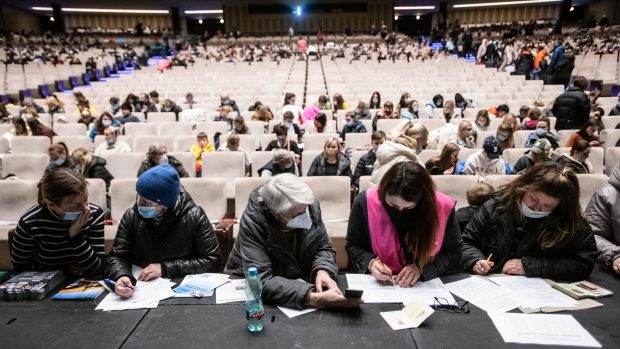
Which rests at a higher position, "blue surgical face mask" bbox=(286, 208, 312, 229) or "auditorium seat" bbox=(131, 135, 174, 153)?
"blue surgical face mask" bbox=(286, 208, 312, 229)

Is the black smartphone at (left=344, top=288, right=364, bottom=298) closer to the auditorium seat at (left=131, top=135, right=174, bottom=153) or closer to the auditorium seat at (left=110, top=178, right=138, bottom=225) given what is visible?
the auditorium seat at (left=110, top=178, right=138, bottom=225)

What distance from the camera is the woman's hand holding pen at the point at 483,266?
1942 millimetres

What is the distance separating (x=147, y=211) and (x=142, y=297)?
1.43 feet

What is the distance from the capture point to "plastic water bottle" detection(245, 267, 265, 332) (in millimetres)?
1518

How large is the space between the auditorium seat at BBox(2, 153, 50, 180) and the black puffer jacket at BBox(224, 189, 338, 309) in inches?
152

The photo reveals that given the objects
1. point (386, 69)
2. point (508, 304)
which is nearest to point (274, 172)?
point (508, 304)

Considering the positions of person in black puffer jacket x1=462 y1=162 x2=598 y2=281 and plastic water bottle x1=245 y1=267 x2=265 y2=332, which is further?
person in black puffer jacket x1=462 y1=162 x2=598 y2=281

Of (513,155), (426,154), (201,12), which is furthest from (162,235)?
(201,12)

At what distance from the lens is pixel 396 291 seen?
1.81 meters

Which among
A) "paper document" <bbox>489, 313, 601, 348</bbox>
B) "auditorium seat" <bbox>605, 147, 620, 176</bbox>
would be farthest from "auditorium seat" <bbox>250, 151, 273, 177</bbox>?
"auditorium seat" <bbox>605, 147, 620, 176</bbox>

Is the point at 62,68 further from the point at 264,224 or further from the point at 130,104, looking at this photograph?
the point at 264,224

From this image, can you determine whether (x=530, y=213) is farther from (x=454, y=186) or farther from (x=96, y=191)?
(x=96, y=191)

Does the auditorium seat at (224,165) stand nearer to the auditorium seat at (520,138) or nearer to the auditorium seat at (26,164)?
the auditorium seat at (26,164)

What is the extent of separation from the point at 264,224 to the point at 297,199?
244mm
